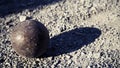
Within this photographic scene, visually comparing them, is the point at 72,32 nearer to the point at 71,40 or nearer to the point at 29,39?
the point at 71,40

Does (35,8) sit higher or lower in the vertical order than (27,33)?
higher

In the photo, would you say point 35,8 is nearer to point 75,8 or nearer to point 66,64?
point 75,8

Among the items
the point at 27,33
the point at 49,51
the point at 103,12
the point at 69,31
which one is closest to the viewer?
the point at 27,33

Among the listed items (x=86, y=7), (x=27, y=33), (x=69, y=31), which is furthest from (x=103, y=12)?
(x=27, y=33)

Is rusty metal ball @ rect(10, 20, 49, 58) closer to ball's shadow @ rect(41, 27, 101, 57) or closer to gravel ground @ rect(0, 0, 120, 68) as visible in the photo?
gravel ground @ rect(0, 0, 120, 68)

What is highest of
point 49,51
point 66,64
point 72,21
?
point 72,21

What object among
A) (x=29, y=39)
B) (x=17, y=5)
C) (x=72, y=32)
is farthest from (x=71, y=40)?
(x=17, y=5)
